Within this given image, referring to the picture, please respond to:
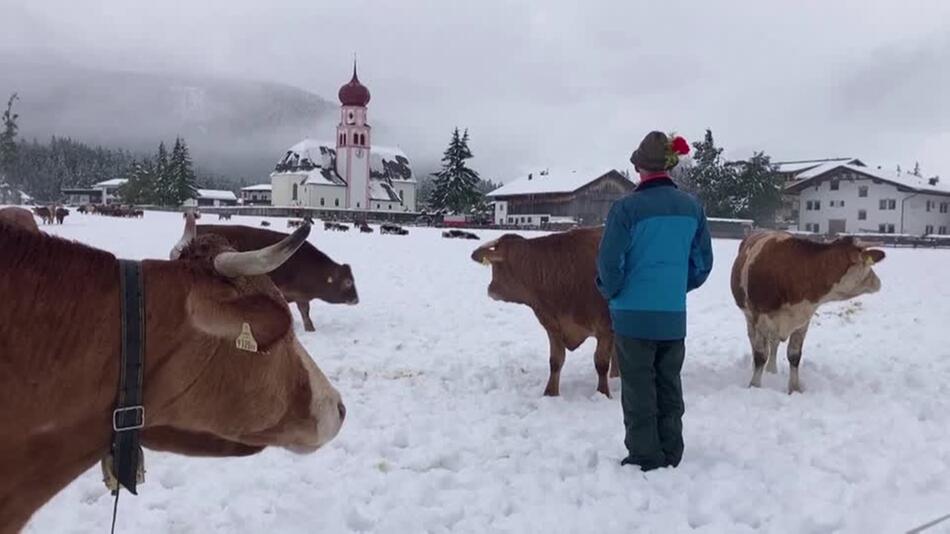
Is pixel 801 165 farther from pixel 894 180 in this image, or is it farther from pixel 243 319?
pixel 243 319

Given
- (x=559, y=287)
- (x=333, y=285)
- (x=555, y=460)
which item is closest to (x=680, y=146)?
(x=555, y=460)

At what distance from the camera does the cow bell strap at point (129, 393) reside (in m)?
2.35

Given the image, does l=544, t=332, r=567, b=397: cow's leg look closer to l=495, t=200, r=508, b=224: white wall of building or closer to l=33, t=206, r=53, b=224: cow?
l=33, t=206, r=53, b=224: cow

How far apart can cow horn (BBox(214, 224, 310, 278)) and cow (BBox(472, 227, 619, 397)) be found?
546cm

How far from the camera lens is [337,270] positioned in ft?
39.2

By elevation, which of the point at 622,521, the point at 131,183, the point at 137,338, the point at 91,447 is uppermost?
the point at 131,183

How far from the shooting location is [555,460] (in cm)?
550

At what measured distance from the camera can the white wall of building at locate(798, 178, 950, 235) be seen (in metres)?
66.7

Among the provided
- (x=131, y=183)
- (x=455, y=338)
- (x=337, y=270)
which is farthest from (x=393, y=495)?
(x=131, y=183)

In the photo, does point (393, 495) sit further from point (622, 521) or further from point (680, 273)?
point (680, 273)

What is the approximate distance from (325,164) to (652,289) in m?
110

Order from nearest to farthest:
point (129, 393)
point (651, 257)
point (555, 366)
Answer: point (129, 393) → point (651, 257) → point (555, 366)

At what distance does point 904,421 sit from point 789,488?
236 centimetres

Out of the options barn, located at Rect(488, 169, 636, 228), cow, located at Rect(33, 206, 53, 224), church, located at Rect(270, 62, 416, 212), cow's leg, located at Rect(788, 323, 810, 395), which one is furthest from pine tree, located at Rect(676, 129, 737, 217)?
cow's leg, located at Rect(788, 323, 810, 395)
